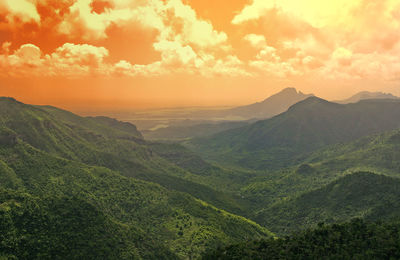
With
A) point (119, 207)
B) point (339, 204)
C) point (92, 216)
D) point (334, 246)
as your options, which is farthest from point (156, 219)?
point (339, 204)

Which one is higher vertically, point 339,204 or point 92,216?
point 92,216

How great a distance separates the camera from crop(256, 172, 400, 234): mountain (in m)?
140

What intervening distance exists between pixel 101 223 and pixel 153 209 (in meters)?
48.7

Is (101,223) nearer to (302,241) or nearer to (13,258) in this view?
(13,258)

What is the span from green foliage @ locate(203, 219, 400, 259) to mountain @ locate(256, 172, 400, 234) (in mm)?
49941

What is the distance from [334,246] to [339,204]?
91.9 meters

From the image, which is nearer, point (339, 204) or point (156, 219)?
point (156, 219)

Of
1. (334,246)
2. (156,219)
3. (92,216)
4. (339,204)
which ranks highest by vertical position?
(334,246)

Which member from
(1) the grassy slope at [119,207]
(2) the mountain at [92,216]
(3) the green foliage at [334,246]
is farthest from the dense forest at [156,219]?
(1) the grassy slope at [119,207]

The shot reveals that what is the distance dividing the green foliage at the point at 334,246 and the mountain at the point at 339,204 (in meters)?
49.9

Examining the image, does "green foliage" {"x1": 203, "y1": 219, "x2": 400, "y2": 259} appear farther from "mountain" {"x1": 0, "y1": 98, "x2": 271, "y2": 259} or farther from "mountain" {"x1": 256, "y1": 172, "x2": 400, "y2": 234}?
"mountain" {"x1": 256, "y1": 172, "x2": 400, "y2": 234}

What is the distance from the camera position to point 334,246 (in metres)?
78.0

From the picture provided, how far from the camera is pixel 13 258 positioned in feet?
267

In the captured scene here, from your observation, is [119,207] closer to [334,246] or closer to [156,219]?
[156,219]
